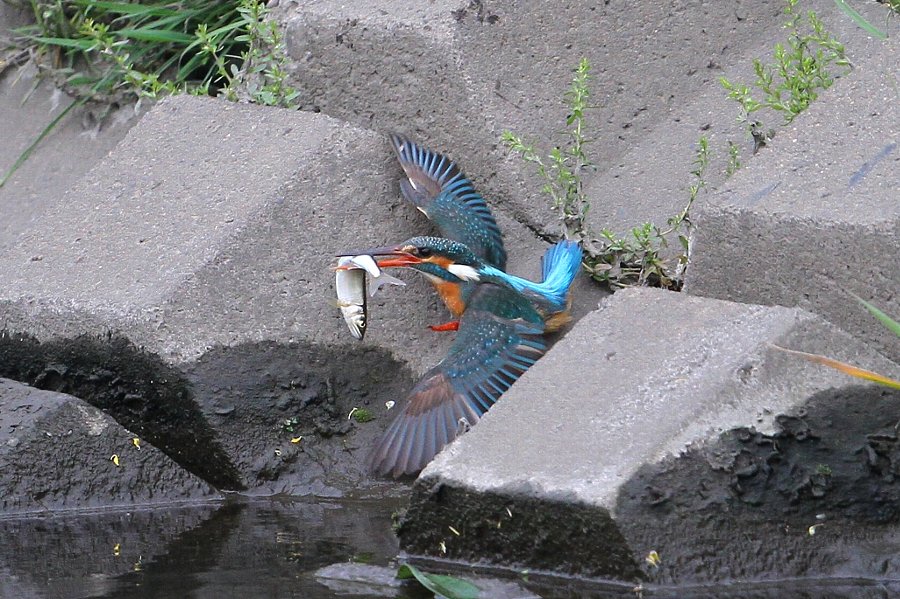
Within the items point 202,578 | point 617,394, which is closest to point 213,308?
point 202,578

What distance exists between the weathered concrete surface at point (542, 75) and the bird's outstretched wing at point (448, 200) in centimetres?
10

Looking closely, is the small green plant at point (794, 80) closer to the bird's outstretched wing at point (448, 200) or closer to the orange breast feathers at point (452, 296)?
the bird's outstretched wing at point (448, 200)

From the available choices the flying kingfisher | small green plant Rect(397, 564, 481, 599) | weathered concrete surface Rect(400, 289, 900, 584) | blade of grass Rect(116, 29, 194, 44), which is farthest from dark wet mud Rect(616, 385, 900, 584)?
blade of grass Rect(116, 29, 194, 44)

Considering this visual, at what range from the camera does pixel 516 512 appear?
10.1ft

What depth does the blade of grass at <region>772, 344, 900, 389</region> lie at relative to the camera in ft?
9.90

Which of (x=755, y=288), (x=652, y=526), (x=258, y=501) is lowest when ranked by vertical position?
(x=258, y=501)

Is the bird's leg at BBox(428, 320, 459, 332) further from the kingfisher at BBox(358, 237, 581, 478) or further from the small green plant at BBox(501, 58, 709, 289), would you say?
the small green plant at BBox(501, 58, 709, 289)

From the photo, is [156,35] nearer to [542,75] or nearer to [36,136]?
[36,136]

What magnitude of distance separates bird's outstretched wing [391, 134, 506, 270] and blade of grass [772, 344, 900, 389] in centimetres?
136

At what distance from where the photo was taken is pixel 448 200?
4441 millimetres

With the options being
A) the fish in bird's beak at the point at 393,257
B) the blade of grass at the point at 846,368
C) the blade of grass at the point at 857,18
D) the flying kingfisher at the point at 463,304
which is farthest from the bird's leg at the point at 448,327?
the blade of grass at the point at 857,18

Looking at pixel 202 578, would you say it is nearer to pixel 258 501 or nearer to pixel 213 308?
pixel 258 501

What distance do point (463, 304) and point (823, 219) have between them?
1142mm

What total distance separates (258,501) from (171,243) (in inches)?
31.4
